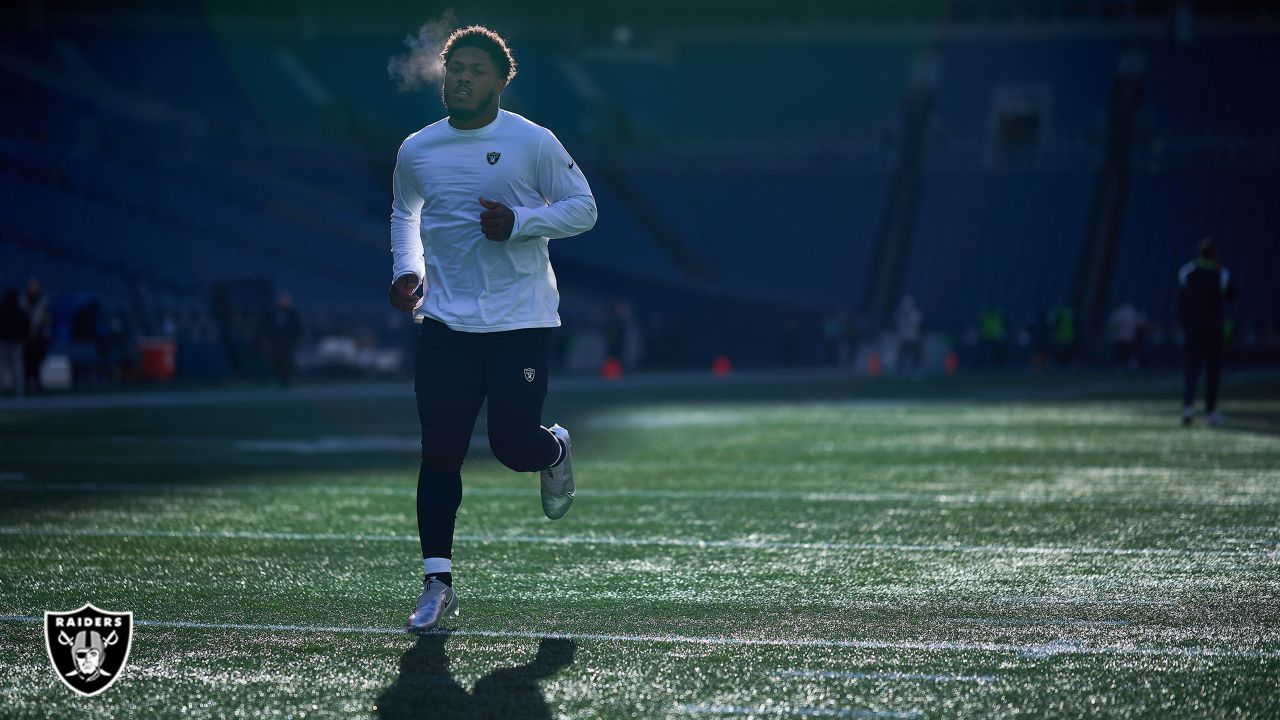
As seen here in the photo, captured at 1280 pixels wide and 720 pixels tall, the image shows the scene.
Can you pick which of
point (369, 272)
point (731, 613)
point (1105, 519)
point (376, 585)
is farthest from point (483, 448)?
point (369, 272)

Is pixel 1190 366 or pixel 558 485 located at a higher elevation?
pixel 1190 366

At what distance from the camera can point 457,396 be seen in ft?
17.8

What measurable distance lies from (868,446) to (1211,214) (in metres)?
40.6

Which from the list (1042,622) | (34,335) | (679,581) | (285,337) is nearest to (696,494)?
(679,581)

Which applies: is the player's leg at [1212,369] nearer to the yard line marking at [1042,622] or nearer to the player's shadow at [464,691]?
the yard line marking at [1042,622]

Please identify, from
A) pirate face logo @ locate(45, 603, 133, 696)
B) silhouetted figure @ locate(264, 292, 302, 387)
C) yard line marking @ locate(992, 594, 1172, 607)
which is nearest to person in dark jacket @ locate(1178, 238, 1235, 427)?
yard line marking @ locate(992, 594, 1172, 607)

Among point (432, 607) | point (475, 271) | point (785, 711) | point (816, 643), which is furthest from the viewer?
point (475, 271)

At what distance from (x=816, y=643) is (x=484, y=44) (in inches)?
92.9

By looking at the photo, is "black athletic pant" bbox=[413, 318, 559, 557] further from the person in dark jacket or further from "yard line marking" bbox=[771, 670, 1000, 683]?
the person in dark jacket

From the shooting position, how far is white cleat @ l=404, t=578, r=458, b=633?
512 cm

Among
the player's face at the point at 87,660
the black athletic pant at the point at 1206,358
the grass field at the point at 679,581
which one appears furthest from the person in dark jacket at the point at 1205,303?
the player's face at the point at 87,660

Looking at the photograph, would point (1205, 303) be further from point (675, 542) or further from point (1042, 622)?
point (1042, 622)

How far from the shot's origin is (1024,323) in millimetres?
48469

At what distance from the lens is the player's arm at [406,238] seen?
548cm
